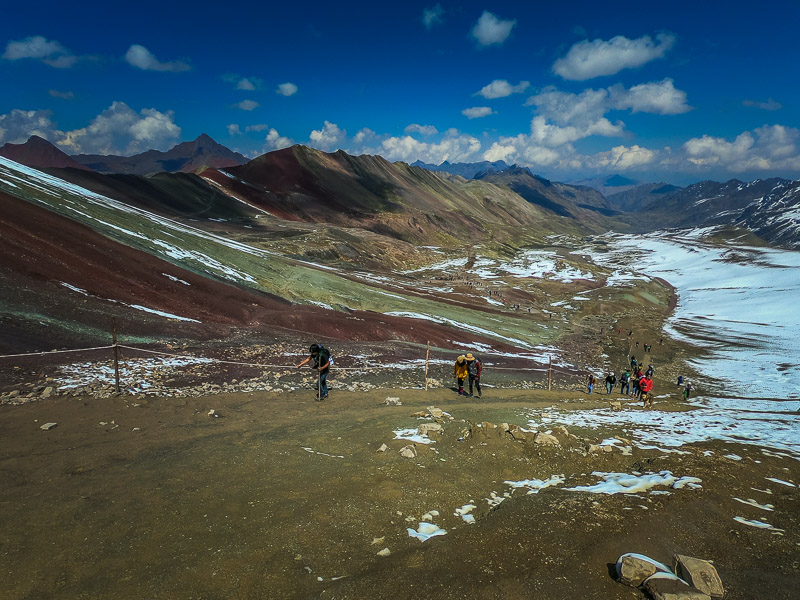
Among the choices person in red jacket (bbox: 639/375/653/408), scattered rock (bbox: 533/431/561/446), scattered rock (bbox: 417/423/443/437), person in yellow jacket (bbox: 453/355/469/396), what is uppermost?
scattered rock (bbox: 533/431/561/446)

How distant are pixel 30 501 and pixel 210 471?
3.32 meters

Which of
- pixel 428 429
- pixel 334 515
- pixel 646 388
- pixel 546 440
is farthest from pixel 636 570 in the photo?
pixel 646 388

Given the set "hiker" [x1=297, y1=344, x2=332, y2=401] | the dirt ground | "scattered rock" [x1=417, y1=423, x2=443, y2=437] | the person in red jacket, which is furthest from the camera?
the person in red jacket

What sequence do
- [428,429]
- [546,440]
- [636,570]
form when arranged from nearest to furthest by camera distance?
[636,570] < [546,440] < [428,429]

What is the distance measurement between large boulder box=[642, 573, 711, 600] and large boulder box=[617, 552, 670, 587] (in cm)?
9

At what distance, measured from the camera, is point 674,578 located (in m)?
5.71

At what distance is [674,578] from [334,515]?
5651mm

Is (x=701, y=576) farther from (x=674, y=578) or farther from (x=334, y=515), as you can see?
(x=334, y=515)

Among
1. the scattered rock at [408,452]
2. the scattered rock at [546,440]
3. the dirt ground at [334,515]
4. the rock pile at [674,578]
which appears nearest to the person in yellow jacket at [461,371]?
the dirt ground at [334,515]

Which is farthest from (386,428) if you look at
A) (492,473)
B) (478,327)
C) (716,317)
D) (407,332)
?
(716,317)

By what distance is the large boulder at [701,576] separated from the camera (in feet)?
18.4

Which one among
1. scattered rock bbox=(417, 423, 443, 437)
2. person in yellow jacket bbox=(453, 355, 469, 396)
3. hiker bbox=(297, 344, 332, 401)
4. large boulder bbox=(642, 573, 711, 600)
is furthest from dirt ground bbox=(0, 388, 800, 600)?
person in yellow jacket bbox=(453, 355, 469, 396)

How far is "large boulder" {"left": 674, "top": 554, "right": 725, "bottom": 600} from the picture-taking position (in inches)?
220

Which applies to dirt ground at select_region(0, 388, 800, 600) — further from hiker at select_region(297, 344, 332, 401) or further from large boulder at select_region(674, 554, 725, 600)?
hiker at select_region(297, 344, 332, 401)
